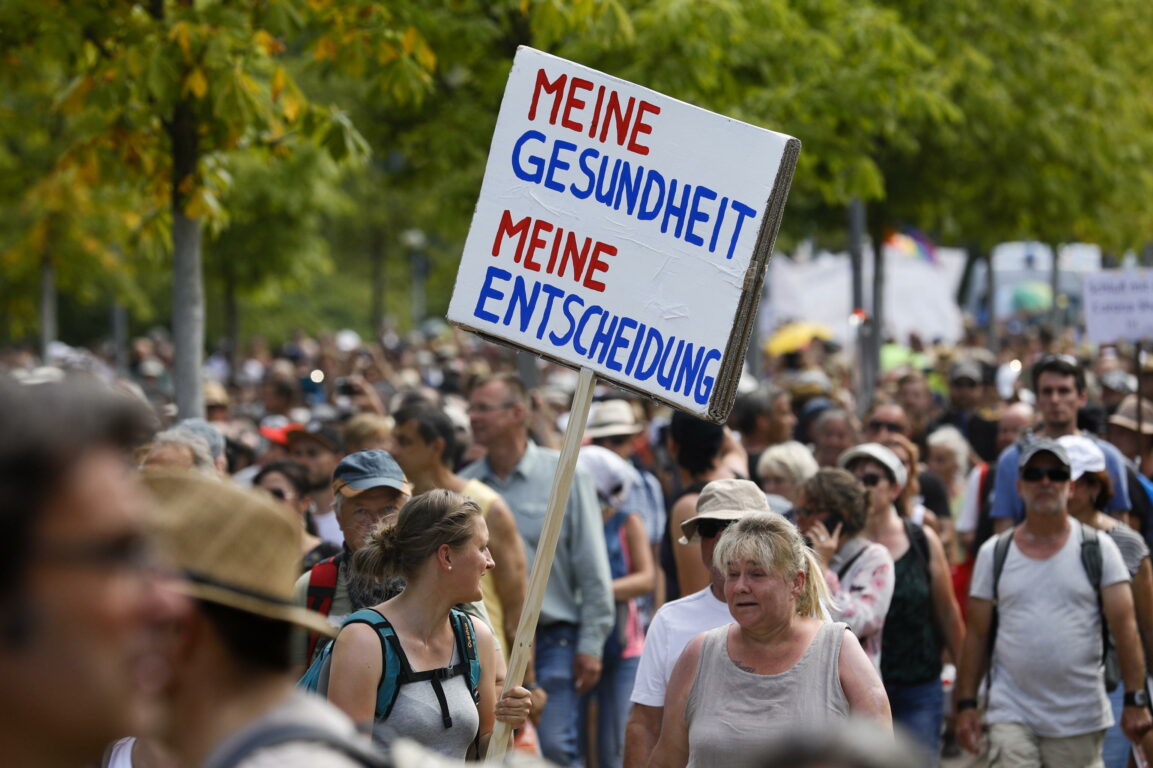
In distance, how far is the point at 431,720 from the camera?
483cm

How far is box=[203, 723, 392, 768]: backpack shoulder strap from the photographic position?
79.7 inches

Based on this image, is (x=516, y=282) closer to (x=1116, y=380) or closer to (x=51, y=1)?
(x=51, y=1)

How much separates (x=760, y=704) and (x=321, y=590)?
1624 millimetres

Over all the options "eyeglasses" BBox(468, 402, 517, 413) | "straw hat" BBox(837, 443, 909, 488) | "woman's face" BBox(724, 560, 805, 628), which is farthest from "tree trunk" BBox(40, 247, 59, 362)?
"woman's face" BBox(724, 560, 805, 628)

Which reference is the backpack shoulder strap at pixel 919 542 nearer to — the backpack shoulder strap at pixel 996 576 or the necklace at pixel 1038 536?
the backpack shoulder strap at pixel 996 576

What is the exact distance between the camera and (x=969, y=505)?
9539mm

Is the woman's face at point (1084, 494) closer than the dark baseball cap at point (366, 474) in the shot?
No

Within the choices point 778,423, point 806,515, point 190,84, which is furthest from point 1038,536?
point 190,84

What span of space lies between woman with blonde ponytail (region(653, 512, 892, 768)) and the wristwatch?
8.09ft

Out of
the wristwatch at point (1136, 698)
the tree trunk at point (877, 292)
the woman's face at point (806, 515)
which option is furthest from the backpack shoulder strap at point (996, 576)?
the tree trunk at point (877, 292)

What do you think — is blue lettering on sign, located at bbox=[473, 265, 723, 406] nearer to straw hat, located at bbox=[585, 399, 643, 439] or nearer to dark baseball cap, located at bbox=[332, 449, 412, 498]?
dark baseball cap, located at bbox=[332, 449, 412, 498]

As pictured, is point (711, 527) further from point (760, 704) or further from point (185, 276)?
point (185, 276)

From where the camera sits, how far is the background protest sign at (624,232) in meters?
4.92

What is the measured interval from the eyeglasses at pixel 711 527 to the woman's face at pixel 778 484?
2.05m
